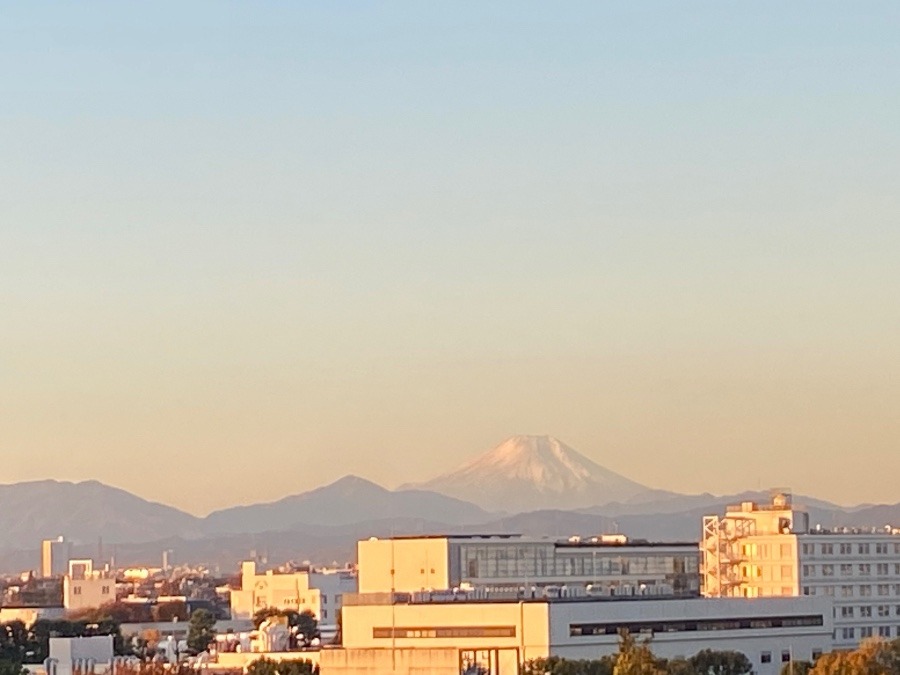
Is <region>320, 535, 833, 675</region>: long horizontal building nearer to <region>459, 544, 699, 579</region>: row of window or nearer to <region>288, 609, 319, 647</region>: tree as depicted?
<region>459, 544, 699, 579</region>: row of window

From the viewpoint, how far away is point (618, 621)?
86250 mm

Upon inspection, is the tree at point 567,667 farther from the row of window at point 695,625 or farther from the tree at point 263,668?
the tree at point 263,668

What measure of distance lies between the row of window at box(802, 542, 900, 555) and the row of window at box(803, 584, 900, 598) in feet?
5.70

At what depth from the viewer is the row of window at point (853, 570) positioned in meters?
115

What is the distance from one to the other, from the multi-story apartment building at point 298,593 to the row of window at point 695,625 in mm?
86490

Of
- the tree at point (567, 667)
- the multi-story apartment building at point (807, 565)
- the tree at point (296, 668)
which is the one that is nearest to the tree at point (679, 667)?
the tree at point (567, 667)

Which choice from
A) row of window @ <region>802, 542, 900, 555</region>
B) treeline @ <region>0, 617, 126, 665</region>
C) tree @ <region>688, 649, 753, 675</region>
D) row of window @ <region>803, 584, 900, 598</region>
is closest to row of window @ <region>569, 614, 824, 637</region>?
tree @ <region>688, 649, 753, 675</region>

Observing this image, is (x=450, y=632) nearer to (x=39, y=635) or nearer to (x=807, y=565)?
(x=807, y=565)

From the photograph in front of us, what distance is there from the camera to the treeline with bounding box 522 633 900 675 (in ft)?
232

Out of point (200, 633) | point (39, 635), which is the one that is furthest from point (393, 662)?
point (200, 633)

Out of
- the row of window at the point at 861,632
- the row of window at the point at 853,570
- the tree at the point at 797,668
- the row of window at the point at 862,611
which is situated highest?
the row of window at the point at 853,570

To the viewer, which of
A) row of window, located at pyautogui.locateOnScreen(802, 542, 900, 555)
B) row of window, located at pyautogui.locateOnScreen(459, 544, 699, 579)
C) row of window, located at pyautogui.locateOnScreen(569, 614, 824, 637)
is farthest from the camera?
row of window, located at pyautogui.locateOnScreen(459, 544, 699, 579)

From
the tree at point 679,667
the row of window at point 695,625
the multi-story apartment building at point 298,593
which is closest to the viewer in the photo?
the tree at point 679,667

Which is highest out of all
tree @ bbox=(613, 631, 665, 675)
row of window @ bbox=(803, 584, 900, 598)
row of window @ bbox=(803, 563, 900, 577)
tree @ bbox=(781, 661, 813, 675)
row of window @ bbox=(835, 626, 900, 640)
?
row of window @ bbox=(803, 563, 900, 577)
